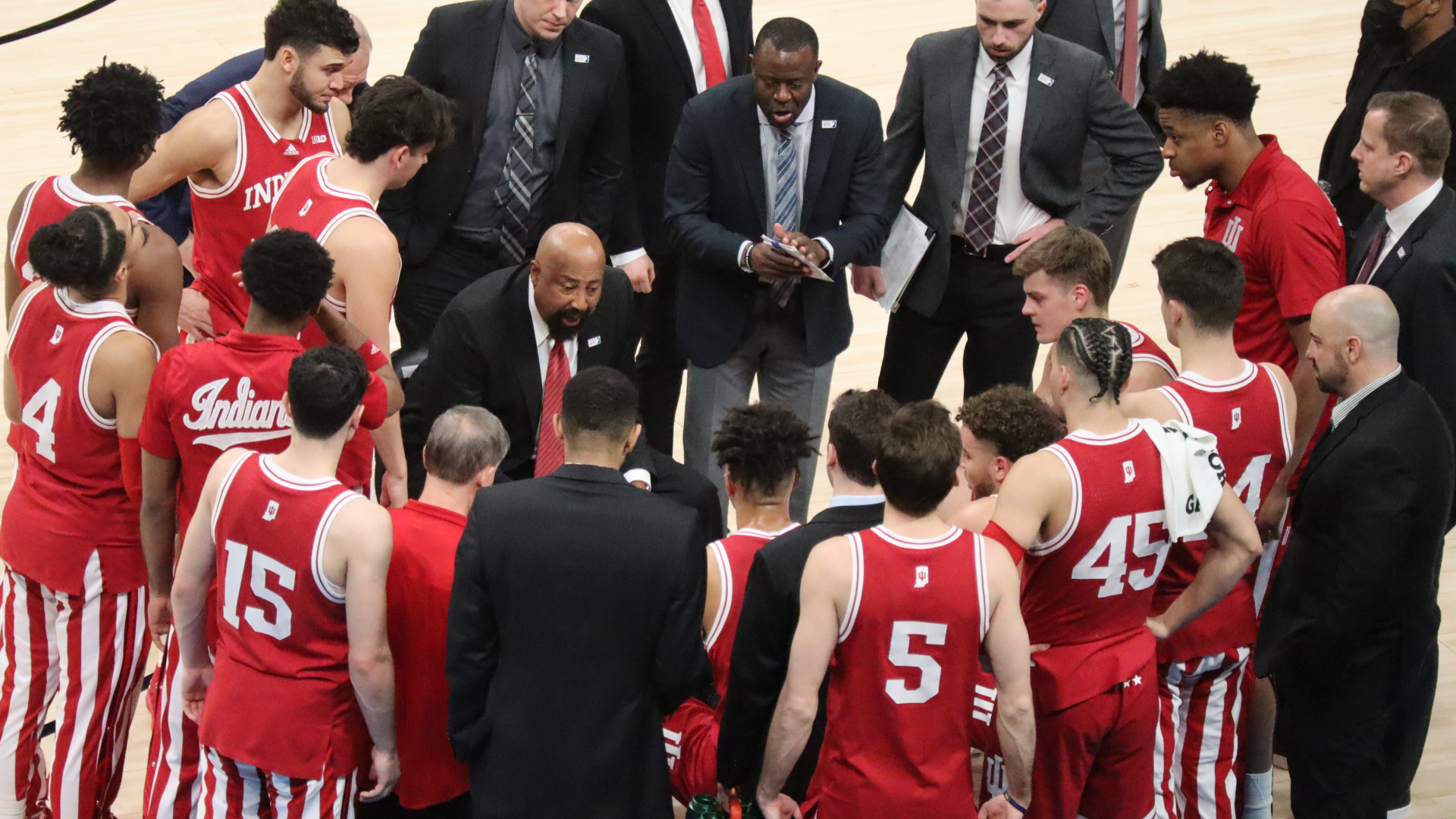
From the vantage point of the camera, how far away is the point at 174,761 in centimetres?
357

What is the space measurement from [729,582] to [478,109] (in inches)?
84.2

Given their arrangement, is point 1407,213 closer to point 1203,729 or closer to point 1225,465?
point 1225,465

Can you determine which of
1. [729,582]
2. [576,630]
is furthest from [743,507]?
[576,630]

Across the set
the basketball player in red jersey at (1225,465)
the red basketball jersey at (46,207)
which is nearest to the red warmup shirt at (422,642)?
the red basketball jersey at (46,207)

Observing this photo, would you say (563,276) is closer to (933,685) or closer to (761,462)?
(761,462)

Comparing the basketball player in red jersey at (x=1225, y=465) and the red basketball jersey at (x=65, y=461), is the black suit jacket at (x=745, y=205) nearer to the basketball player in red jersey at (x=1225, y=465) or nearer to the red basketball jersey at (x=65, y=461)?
the basketball player in red jersey at (x=1225, y=465)

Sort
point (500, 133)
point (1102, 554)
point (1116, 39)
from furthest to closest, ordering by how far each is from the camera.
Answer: point (1116, 39) < point (500, 133) < point (1102, 554)

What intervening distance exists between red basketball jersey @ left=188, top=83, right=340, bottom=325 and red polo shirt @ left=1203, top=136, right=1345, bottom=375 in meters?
2.71

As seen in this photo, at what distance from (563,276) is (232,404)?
1015 mm

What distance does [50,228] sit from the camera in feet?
11.1

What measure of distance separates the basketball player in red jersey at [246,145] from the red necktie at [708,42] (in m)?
1.28

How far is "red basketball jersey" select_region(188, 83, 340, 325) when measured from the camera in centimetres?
425

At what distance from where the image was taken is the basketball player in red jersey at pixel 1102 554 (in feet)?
10.5

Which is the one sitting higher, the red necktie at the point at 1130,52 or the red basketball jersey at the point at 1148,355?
the red necktie at the point at 1130,52
